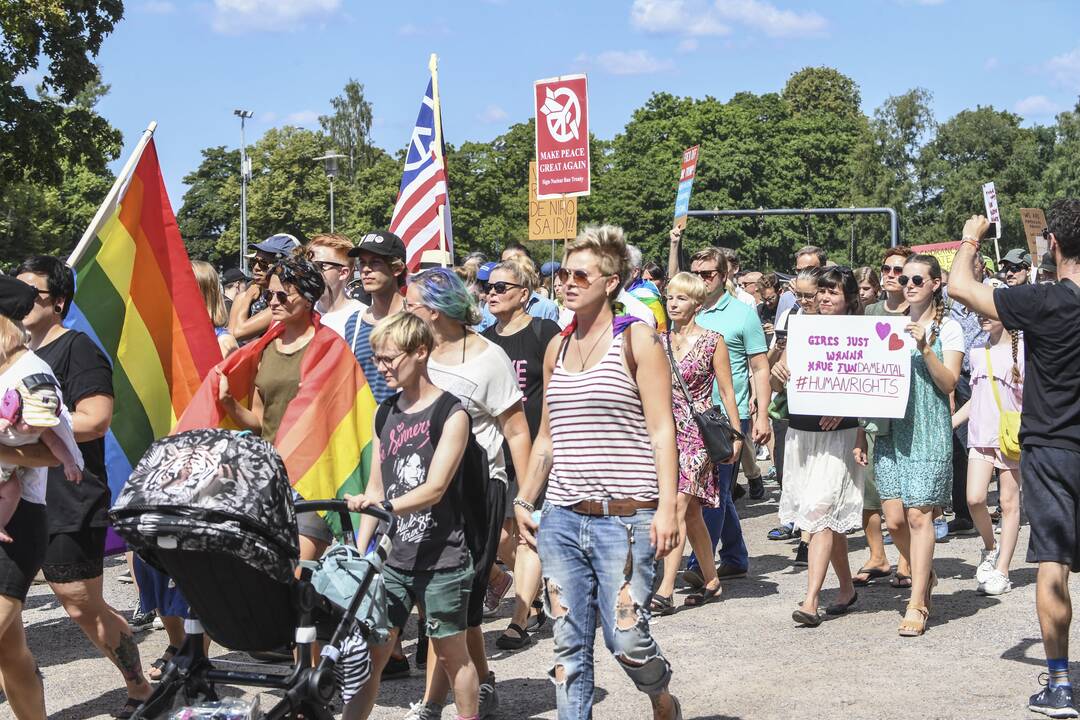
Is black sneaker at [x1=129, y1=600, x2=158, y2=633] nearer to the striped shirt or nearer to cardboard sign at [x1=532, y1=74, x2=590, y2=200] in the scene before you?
the striped shirt

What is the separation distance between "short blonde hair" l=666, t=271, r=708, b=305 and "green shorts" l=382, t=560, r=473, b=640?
11.3ft

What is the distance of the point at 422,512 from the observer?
17.2ft

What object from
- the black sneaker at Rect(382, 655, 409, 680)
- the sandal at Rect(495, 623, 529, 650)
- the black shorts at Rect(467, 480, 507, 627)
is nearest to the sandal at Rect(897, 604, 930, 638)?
the sandal at Rect(495, 623, 529, 650)

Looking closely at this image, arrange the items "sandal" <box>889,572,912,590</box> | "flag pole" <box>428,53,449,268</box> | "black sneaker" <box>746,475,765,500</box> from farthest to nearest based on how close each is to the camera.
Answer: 1. "black sneaker" <box>746,475,765,500</box>
2. "flag pole" <box>428,53,449,268</box>
3. "sandal" <box>889,572,912,590</box>

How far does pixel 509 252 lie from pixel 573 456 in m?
5.09

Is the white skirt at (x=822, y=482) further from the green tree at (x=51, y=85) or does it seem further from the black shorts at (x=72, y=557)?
the green tree at (x=51, y=85)

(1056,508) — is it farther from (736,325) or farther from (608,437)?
(736,325)

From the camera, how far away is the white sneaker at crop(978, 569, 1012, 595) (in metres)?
8.38

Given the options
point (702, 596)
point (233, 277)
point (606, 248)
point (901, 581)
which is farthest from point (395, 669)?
point (233, 277)

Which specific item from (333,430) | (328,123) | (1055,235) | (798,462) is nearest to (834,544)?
(798,462)

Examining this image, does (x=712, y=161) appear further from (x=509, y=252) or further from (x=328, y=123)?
(x=509, y=252)

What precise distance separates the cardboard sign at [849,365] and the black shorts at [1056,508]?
1690 mm

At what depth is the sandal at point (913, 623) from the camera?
734cm

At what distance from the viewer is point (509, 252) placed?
984cm
